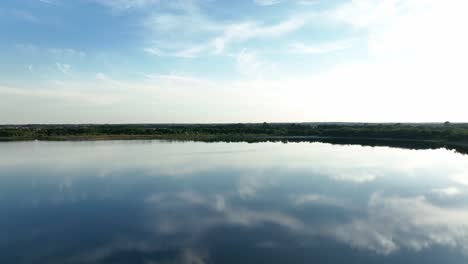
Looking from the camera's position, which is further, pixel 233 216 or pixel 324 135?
pixel 324 135

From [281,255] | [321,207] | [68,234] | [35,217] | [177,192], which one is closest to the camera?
[281,255]

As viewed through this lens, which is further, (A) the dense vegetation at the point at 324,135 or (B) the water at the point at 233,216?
(A) the dense vegetation at the point at 324,135

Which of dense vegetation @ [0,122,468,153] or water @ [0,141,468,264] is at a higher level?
dense vegetation @ [0,122,468,153]

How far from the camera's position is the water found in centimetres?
849

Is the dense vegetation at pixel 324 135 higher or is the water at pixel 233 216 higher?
the dense vegetation at pixel 324 135

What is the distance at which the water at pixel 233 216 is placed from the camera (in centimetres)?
849

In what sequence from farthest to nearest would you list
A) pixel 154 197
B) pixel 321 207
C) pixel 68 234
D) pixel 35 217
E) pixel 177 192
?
pixel 177 192
pixel 154 197
pixel 321 207
pixel 35 217
pixel 68 234

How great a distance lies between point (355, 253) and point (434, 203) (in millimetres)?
6521

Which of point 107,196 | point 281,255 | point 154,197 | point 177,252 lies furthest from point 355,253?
point 107,196

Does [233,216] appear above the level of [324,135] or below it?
below

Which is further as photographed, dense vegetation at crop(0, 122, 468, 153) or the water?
dense vegetation at crop(0, 122, 468, 153)

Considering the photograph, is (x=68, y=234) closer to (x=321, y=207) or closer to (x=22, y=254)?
(x=22, y=254)

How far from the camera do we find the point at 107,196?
14477 millimetres

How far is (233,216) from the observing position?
451 inches
